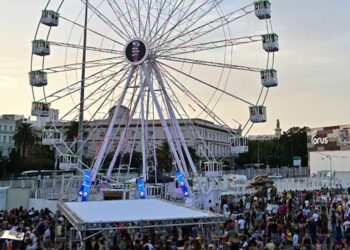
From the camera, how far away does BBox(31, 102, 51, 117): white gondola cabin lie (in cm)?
3167

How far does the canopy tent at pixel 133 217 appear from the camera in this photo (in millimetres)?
14016

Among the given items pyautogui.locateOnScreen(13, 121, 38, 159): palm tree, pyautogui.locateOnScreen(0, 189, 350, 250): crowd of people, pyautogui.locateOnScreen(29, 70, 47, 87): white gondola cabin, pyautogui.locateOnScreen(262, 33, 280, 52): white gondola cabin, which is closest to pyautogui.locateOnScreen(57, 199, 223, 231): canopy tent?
pyautogui.locateOnScreen(0, 189, 350, 250): crowd of people

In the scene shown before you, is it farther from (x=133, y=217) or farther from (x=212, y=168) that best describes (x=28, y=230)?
(x=212, y=168)

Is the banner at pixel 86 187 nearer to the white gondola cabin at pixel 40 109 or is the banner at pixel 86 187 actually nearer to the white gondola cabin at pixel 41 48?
the white gondola cabin at pixel 40 109

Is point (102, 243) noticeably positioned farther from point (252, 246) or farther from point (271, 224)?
point (271, 224)

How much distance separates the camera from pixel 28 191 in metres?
34.6

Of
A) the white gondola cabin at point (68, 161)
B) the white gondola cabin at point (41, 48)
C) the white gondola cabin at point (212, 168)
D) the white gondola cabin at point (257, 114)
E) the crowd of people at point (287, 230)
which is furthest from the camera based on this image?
the white gondola cabin at point (41, 48)

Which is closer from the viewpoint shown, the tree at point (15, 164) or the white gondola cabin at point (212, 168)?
the white gondola cabin at point (212, 168)

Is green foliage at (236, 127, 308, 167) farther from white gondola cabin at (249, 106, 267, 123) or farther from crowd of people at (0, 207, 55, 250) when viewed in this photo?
crowd of people at (0, 207, 55, 250)

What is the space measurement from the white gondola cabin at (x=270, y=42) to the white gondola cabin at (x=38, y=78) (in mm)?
13586

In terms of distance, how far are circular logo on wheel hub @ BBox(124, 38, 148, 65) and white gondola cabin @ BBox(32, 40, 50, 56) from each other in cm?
586

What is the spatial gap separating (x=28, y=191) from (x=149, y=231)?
702 inches

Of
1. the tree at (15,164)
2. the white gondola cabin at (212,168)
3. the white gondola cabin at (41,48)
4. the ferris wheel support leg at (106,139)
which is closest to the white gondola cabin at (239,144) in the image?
the white gondola cabin at (212,168)

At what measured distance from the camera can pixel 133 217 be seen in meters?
14.7
